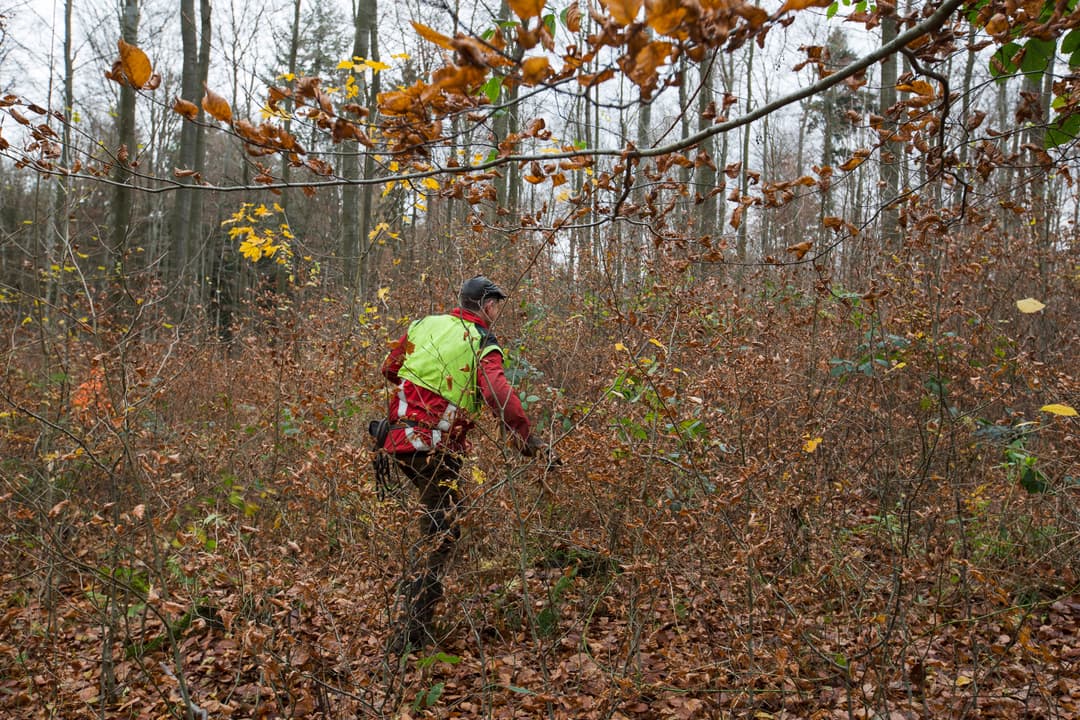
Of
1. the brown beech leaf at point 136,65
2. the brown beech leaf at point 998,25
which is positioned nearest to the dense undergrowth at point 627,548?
the brown beech leaf at point 998,25

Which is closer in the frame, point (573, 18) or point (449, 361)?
point (573, 18)

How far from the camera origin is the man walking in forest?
3570 millimetres

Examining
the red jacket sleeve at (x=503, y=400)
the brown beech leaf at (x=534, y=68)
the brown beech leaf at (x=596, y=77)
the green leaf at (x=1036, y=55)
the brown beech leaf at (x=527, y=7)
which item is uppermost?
the green leaf at (x=1036, y=55)

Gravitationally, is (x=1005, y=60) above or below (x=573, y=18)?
above

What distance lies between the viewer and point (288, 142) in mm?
1812

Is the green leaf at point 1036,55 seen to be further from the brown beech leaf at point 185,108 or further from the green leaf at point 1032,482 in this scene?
the brown beech leaf at point 185,108

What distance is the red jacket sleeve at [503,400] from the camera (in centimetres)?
350

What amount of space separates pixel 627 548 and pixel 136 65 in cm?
320

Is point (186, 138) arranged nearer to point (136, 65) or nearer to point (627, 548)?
point (627, 548)

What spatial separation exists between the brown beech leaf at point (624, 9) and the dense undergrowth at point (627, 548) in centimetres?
203

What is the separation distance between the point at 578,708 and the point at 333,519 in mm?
1819

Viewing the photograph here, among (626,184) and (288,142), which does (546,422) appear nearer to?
(626,184)

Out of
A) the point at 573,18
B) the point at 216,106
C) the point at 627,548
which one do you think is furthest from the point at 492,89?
the point at 627,548

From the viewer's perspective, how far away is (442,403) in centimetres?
374
